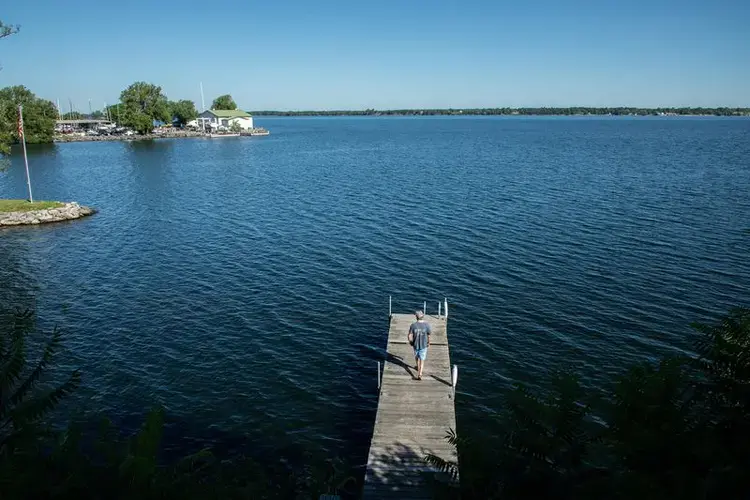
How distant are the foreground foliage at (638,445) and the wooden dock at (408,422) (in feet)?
12.7

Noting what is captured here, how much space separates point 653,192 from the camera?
206ft

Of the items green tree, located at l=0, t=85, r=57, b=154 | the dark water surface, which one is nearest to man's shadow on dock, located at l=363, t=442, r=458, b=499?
the dark water surface

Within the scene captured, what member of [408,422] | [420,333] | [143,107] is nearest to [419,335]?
[420,333]

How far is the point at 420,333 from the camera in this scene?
2073 cm

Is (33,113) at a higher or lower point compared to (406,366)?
higher

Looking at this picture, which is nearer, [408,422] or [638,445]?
[638,445]

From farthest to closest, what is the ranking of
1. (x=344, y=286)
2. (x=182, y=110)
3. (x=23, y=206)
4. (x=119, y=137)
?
(x=182, y=110)
(x=119, y=137)
(x=23, y=206)
(x=344, y=286)

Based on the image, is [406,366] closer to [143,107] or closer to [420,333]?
[420,333]

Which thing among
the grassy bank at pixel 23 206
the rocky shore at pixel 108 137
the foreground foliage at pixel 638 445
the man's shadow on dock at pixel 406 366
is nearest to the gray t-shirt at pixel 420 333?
the man's shadow on dock at pixel 406 366

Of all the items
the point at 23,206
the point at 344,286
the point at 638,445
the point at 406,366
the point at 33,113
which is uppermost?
the point at 33,113

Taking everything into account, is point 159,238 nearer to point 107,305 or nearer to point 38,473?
point 107,305

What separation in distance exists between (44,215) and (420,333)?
48.1m

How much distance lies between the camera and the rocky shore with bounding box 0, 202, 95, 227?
2062 inches

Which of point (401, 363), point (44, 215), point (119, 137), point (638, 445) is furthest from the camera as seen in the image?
point (119, 137)
